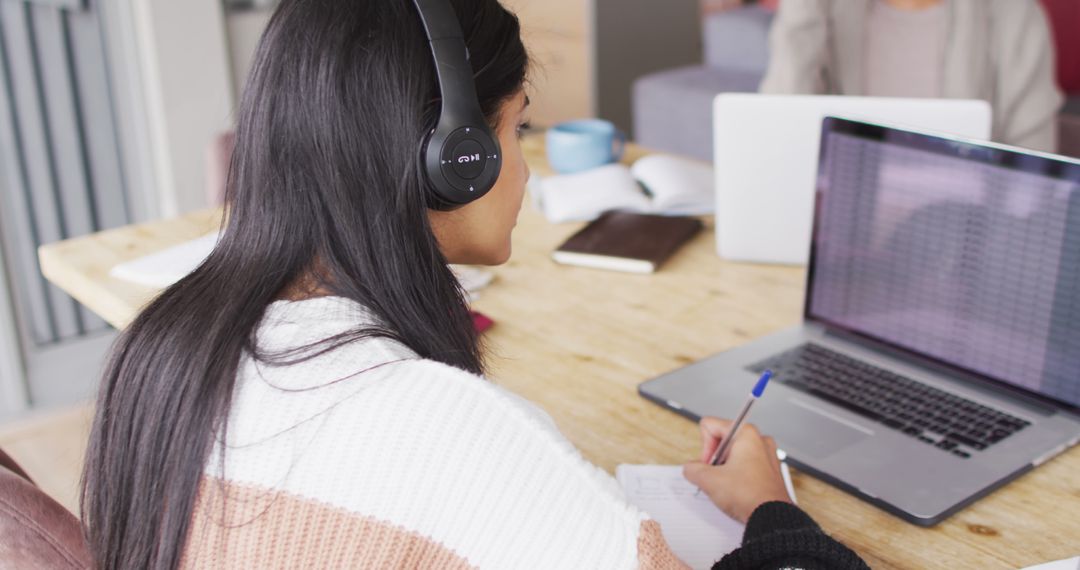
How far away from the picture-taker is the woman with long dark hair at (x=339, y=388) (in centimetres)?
64

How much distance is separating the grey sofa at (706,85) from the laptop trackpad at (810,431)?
219 centimetres

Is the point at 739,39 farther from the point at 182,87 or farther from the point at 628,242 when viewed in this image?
the point at 628,242

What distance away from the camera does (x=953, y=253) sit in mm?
1123

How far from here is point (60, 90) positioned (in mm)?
2506

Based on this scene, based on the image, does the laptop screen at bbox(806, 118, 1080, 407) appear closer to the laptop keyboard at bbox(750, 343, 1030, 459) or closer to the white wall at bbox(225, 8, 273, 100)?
the laptop keyboard at bbox(750, 343, 1030, 459)

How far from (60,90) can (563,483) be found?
227 cm

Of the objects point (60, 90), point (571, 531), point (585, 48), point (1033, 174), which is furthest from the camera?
point (585, 48)

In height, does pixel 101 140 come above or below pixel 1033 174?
below

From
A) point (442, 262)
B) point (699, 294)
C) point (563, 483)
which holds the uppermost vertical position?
point (442, 262)

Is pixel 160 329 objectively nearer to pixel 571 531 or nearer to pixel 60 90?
pixel 571 531

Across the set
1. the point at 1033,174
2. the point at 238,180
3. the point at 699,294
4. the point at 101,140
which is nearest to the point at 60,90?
the point at 101,140

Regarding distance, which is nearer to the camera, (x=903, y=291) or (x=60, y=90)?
(x=903, y=291)

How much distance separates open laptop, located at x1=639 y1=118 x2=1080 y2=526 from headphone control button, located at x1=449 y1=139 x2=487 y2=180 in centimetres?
40

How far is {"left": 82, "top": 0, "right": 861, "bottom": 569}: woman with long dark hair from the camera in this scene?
2.11 ft
